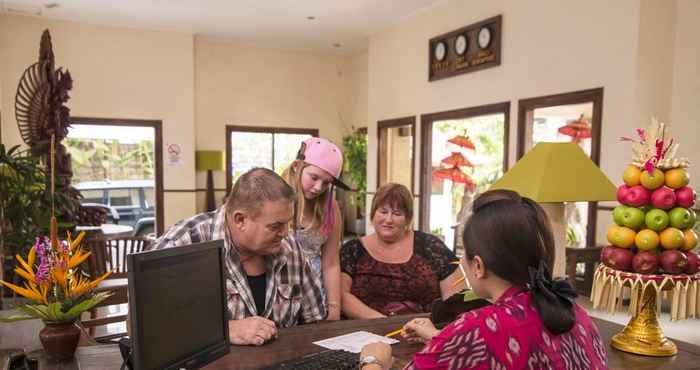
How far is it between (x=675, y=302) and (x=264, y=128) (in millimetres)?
7230

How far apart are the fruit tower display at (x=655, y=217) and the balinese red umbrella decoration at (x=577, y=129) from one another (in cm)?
362

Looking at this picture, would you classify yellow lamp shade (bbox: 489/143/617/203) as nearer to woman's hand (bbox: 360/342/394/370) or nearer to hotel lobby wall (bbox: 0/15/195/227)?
woman's hand (bbox: 360/342/394/370)

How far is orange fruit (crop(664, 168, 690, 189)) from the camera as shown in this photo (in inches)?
63.0

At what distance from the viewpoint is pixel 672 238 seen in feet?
5.13

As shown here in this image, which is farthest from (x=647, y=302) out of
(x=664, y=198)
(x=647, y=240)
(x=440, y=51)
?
(x=440, y=51)

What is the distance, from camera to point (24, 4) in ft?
20.0

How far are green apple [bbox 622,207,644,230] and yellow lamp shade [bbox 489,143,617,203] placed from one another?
113 millimetres

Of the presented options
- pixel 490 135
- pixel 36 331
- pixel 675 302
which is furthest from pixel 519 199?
pixel 490 135

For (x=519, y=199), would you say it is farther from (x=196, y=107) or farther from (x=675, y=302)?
(x=196, y=107)

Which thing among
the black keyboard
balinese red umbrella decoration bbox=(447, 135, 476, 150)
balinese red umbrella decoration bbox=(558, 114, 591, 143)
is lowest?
the black keyboard

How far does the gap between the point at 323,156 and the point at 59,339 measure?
3.83 ft

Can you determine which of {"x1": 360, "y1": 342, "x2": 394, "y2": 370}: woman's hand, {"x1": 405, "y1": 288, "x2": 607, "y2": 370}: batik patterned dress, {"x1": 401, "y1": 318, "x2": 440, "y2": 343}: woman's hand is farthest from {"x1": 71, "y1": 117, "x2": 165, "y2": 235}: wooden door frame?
{"x1": 405, "y1": 288, "x2": 607, "y2": 370}: batik patterned dress

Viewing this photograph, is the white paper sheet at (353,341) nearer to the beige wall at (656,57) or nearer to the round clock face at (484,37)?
the beige wall at (656,57)

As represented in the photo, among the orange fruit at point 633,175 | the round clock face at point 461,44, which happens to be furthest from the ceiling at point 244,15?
the orange fruit at point 633,175
